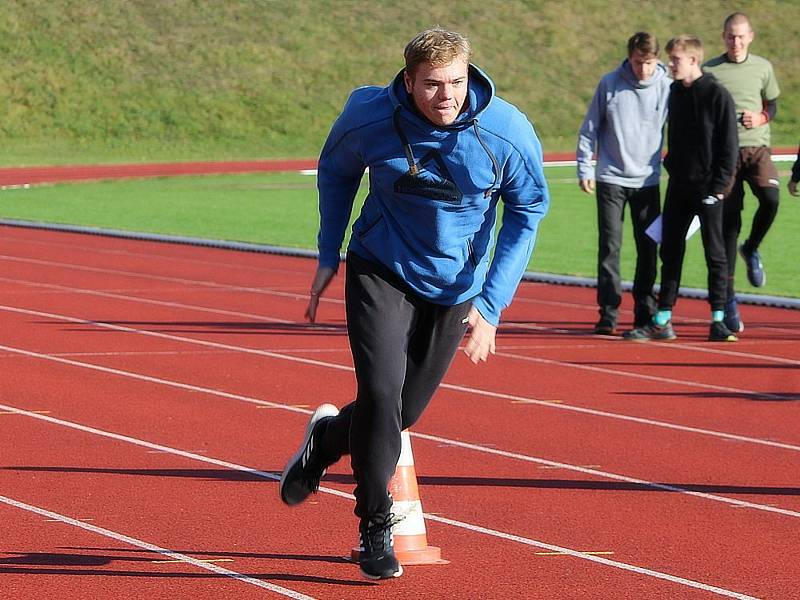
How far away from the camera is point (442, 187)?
209 inches

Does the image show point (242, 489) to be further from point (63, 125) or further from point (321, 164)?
point (63, 125)

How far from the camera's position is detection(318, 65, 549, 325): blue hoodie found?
528 cm

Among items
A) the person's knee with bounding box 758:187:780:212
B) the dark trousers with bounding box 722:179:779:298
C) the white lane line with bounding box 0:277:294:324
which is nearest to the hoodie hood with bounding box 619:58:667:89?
the dark trousers with bounding box 722:179:779:298

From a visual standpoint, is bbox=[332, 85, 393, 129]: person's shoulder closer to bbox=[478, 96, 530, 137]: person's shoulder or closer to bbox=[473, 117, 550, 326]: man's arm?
bbox=[478, 96, 530, 137]: person's shoulder

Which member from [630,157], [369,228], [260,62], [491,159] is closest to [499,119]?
[491,159]

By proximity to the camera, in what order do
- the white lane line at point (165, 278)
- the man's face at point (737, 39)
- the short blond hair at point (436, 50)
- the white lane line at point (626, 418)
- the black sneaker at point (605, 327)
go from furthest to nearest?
the white lane line at point (165, 278)
the black sneaker at point (605, 327)
the man's face at point (737, 39)
the white lane line at point (626, 418)
the short blond hair at point (436, 50)

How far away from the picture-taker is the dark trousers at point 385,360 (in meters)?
5.35

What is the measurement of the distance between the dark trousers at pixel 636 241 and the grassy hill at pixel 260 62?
113 feet

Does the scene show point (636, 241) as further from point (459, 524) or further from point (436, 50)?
point (436, 50)

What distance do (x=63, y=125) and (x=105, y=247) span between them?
32529 millimetres

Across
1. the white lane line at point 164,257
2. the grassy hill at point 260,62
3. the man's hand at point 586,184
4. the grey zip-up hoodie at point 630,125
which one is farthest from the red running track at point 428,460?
the grassy hill at point 260,62

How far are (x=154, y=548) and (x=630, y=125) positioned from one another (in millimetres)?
7024

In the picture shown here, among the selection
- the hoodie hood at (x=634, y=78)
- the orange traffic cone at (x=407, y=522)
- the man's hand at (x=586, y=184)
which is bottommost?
the orange traffic cone at (x=407, y=522)

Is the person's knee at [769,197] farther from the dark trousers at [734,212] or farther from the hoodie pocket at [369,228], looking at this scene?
the hoodie pocket at [369,228]
